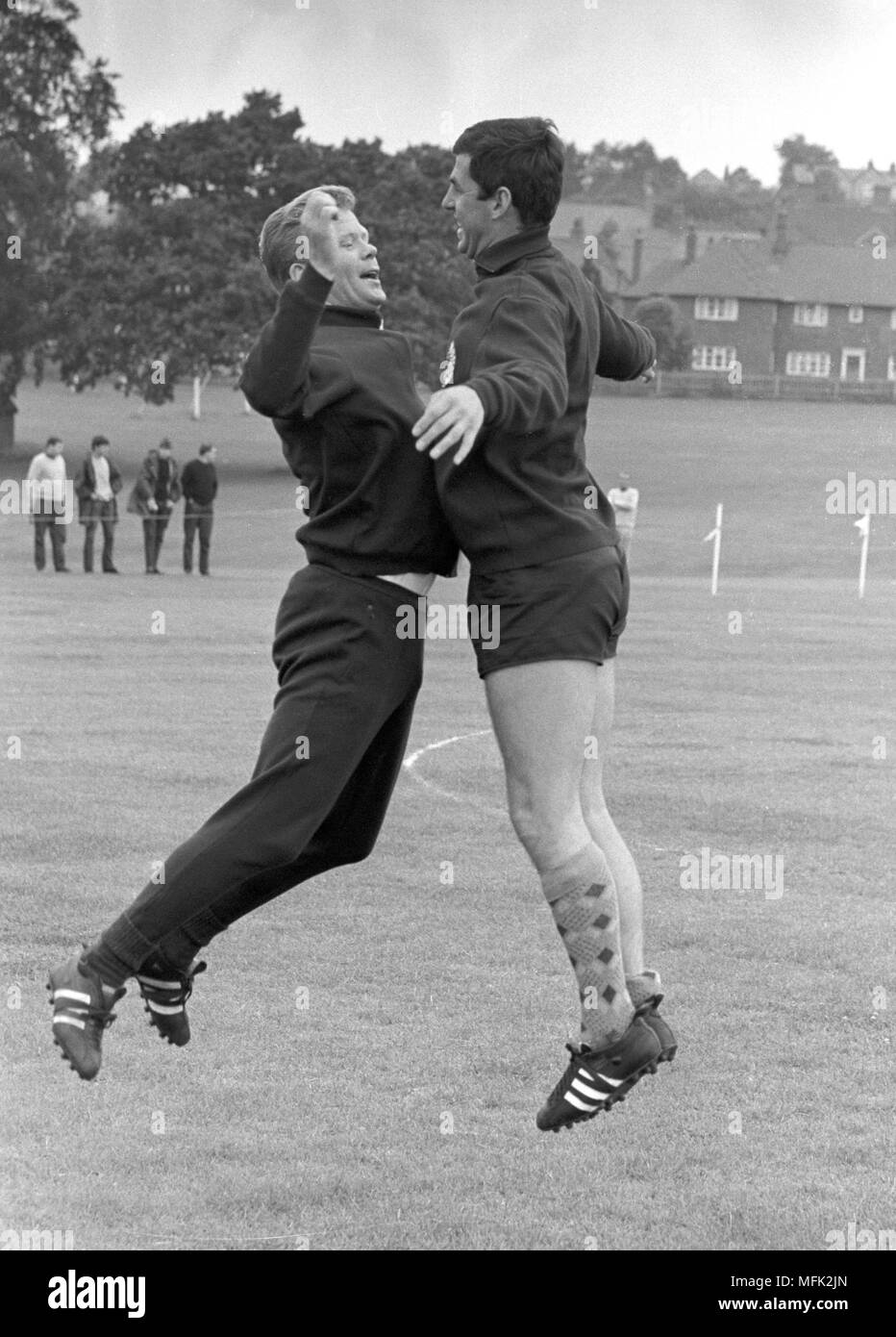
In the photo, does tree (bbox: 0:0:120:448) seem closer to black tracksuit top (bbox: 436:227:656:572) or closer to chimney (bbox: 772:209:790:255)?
black tracksuit top (bbox: 436:227:656:572)

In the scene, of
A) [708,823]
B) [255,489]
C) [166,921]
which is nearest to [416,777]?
[708,823]

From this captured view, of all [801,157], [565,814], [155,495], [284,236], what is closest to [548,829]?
[565,814]

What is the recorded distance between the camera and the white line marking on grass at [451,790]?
11.1m

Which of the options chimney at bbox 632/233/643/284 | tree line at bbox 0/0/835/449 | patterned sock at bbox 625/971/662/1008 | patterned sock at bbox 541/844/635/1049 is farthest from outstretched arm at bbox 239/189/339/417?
chimney at bbox 632/233/643/284

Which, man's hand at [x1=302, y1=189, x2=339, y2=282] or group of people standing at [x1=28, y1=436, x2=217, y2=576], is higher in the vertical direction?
man's hand at [x1=302, y1=189, x2=339, y2=282]

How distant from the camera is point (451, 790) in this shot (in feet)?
39.1

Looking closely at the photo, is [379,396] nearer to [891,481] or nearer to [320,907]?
[320,907]

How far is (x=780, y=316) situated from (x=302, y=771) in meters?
106

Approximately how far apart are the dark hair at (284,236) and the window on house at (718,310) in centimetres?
10370

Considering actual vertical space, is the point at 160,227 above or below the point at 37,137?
below

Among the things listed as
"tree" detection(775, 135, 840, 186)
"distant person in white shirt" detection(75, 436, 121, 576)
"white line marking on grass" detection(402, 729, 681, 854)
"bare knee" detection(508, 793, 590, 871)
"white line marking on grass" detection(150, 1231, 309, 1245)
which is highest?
"tree" detection(775, 135, 840, 186)

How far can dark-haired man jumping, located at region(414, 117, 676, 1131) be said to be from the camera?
4648 millimetres

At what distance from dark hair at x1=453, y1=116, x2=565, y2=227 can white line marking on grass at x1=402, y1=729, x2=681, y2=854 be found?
579 centimetres

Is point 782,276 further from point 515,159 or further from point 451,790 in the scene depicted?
point 515,159
